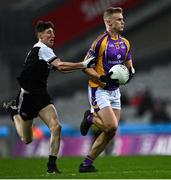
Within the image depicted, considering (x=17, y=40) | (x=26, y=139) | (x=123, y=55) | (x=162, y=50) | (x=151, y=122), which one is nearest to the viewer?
(x=123, y=55)

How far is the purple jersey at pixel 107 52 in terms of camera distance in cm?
1380

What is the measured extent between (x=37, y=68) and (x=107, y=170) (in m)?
2.03

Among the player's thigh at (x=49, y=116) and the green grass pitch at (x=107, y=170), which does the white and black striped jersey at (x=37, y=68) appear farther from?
the green grass pitch at (x=107, y=170)

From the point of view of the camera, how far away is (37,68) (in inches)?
547

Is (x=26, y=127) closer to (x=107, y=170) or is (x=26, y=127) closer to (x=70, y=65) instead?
(x=107, y=170)

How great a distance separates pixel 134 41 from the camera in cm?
3484

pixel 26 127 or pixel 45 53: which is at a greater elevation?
pixel 45 53

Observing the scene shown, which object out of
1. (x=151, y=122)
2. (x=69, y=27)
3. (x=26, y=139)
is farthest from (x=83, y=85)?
(x=26, y=139)

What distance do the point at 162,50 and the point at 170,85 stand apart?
2633 mm

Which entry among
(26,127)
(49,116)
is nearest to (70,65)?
(49,116)

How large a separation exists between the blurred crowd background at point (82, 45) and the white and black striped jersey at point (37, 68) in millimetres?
13992

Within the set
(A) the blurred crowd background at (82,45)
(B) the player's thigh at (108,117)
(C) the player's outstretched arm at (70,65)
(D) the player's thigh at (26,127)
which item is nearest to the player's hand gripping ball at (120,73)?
(C) the player's outstretched arm at (70,65)

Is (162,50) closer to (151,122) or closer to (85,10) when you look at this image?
(85,10)

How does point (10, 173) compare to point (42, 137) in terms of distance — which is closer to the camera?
point (10, 173)
